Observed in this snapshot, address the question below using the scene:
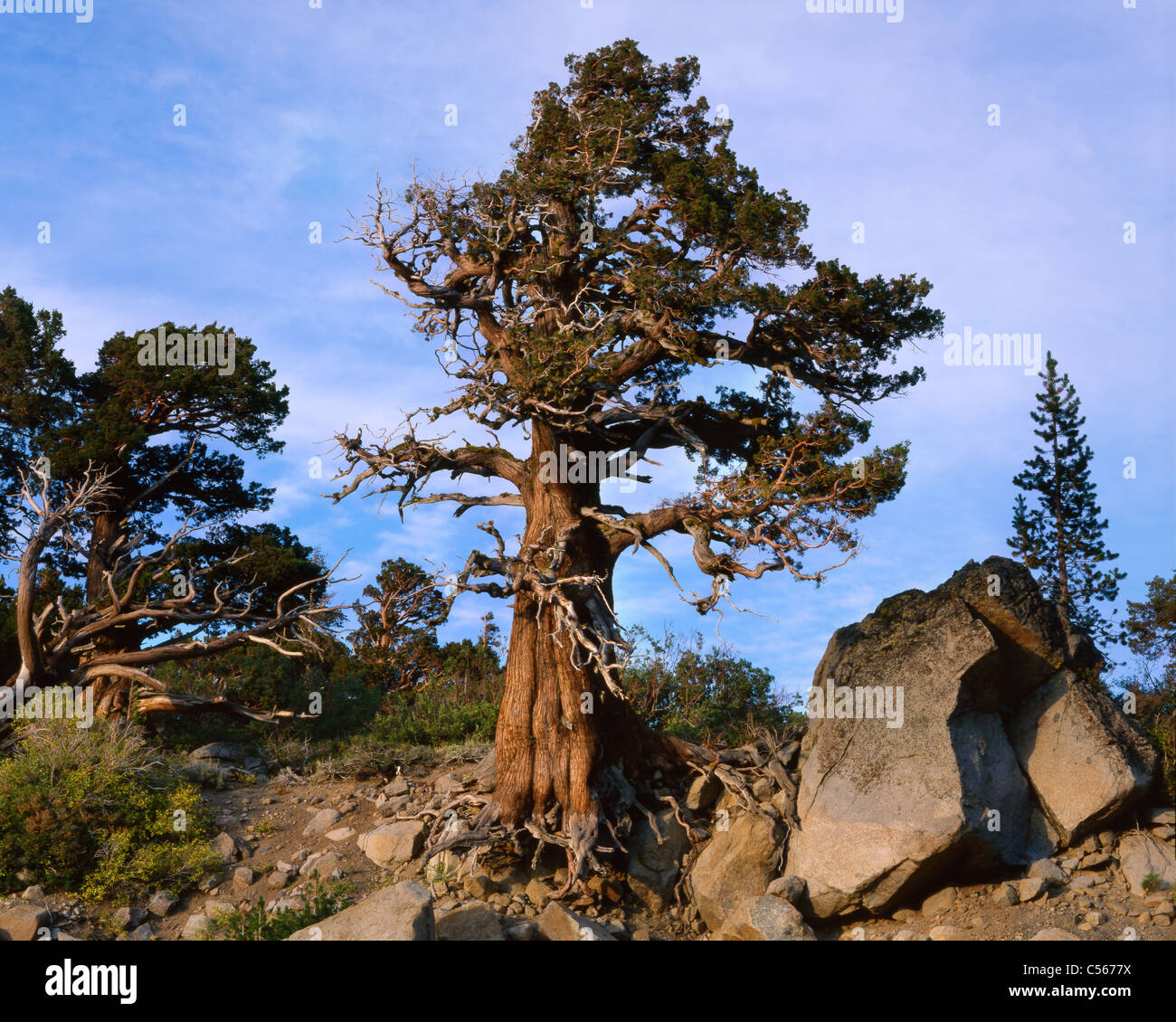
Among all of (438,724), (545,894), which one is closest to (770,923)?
(545,894)

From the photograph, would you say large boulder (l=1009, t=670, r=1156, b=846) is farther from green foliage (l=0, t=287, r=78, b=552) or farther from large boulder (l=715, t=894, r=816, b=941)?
green foliage (l=0, t=287, r=78, b=552)

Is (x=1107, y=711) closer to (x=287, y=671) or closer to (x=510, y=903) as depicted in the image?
(x=510, y=903)

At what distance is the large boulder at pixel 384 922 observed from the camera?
10.8m

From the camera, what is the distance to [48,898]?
14469mm

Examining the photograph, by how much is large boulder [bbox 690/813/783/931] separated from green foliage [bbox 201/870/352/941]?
5.18 metres

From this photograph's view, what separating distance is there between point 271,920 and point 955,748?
9624mm

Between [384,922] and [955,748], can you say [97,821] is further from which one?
[955,748]

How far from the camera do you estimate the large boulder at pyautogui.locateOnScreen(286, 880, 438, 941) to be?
10.8 metres

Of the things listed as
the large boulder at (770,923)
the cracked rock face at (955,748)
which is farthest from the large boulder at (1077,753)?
the large boulder at (770,923)

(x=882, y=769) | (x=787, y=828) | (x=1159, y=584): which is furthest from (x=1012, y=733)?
(x=1159, y=584)

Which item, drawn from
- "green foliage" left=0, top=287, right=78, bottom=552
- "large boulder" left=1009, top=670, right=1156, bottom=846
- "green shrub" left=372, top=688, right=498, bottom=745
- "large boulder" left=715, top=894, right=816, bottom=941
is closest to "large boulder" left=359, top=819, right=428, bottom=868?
"green shrub" left=372, top=688, right=498, bottom=745

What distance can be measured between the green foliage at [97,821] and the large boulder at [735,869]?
763 cm

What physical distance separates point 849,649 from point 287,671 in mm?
14317

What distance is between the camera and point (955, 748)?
1378 centimetres
